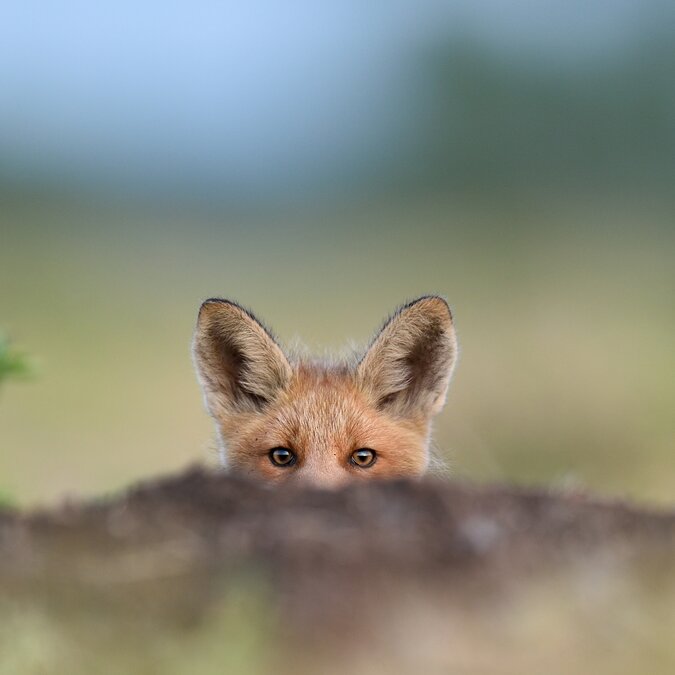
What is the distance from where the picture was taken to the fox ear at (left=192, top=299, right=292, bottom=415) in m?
7.61

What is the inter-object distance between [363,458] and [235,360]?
1.26 metres

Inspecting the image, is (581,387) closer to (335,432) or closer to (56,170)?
(335,432)

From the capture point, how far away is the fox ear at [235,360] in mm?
7605

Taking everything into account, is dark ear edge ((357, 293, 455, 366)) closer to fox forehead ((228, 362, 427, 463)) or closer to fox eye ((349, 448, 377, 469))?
fox forehead ((228, 362, 427, 463))

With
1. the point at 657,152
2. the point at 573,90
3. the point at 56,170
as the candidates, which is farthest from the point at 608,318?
the point at 56,170

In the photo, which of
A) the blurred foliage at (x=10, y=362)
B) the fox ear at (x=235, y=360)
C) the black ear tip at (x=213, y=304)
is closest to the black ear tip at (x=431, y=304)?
the fox ear at (x=235, y=360)

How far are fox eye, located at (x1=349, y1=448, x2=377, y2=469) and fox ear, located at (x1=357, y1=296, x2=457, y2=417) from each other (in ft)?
1.75

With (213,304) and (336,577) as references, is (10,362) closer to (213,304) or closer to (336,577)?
(213,304)

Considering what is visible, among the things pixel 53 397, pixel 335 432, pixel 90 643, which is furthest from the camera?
pixel 53 397

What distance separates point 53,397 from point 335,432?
11.2m

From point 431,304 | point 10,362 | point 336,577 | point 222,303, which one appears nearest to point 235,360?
point 222,303

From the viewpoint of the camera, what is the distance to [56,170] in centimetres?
3978

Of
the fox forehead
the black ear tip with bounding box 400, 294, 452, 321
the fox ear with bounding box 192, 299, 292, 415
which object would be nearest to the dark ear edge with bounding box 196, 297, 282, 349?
the fox ear with bounding box 192, 299, 292, 415

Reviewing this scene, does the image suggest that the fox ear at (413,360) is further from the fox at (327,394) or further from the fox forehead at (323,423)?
the fox forehead at (323,423)
